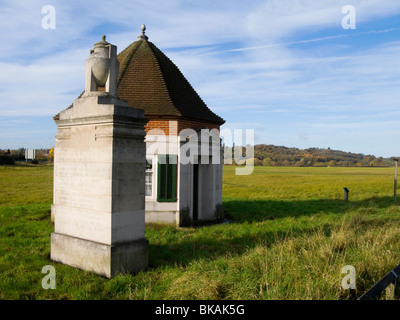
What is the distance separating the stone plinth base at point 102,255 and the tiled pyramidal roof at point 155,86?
19.2 ft

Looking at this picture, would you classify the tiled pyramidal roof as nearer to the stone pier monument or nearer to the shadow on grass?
the shadow on grass

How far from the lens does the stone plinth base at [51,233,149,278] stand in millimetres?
6828

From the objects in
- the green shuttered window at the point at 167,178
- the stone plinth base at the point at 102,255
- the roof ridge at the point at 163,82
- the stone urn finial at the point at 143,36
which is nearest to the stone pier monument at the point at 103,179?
the stone plinth base at the point at 102,255

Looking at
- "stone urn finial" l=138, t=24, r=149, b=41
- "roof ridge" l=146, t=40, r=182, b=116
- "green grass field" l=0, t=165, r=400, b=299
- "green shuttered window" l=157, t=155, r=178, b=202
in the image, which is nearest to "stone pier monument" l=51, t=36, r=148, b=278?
"green grass field" l=0, t=165, r=400, b=299

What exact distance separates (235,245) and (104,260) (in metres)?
4.00

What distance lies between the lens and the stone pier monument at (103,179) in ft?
22.6

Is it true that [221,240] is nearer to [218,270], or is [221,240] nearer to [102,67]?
[218,270]

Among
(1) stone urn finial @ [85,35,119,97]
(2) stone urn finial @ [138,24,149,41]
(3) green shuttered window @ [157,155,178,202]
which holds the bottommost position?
(3) green shuttered window @ [157,155,178,202]

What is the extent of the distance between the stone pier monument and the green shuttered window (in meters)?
4.62

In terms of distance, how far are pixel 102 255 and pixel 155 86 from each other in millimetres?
7829

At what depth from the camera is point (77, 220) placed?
7609mm

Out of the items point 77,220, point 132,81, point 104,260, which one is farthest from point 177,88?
point 104,260

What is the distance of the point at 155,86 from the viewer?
13039mm
